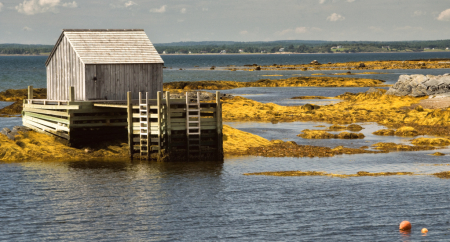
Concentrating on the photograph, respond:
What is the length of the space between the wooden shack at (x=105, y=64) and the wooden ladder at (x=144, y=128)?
Result: 296 cm

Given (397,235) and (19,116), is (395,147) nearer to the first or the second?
(397,235)

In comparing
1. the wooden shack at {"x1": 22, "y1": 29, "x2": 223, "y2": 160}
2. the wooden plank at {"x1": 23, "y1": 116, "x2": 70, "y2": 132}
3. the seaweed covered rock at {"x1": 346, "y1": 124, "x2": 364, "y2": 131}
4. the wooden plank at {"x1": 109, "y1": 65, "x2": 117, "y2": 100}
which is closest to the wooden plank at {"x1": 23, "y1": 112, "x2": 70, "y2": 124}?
the wooden shack at {"x1": 22, "y1": 29, "x2": 223, "y2": 160}

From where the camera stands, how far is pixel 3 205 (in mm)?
24281

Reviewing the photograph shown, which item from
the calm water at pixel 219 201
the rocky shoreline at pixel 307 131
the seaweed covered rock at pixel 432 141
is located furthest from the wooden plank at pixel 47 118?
the seaweed covered rock at pixel 432 141

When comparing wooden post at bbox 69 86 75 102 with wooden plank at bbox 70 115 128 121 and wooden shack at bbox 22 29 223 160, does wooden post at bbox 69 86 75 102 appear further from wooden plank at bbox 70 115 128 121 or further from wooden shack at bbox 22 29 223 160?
wooden plank at bbox 70 115 128 121

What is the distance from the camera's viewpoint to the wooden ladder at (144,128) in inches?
1304

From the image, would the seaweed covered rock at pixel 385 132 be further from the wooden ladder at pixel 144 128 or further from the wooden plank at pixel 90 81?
the wooden plank at pixel 90 81

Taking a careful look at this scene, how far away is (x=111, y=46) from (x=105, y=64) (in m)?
1.81

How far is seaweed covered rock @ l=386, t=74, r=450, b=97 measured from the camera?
205 feet

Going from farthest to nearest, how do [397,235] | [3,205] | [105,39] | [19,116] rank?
[19,116] → [105,39] → [3,205] → [397,235]

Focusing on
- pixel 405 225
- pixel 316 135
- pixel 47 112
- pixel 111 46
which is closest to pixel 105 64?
pixel 111 46

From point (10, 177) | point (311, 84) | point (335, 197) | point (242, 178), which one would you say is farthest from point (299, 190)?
point (311, 84)

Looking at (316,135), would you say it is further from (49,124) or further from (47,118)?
(47,118)

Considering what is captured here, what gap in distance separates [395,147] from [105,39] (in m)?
20.4
